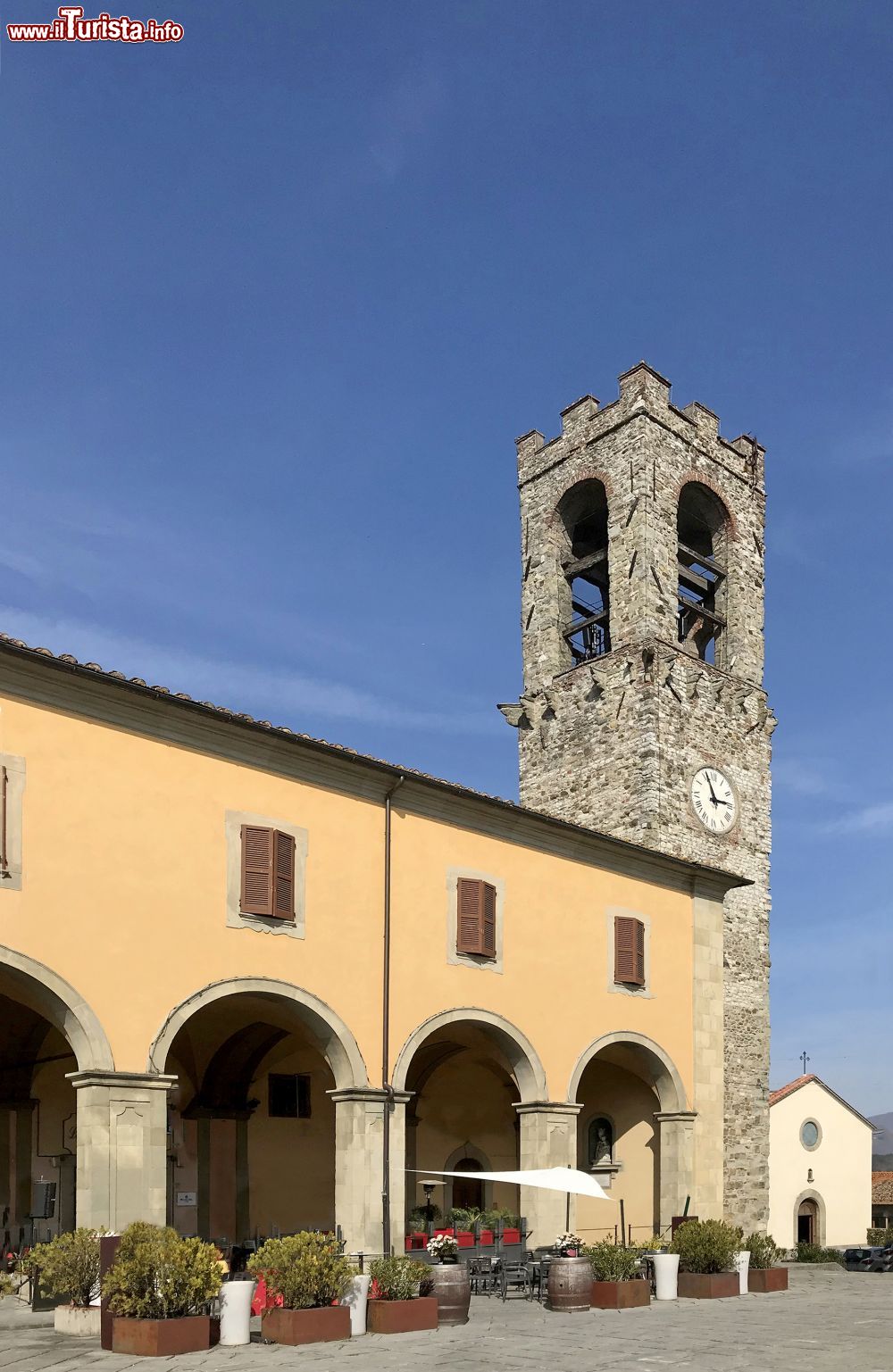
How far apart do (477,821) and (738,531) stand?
651 inches

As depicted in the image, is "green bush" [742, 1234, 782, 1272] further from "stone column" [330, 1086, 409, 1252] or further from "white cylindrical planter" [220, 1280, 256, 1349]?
"white cylindrical planter" [220, 1280, 256, 1349]

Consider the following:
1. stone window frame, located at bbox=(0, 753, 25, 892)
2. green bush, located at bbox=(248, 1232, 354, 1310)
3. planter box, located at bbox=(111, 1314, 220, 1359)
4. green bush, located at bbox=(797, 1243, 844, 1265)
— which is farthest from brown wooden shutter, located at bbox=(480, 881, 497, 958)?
green bush, located at bbox=(797, 1243, 844, 1265)

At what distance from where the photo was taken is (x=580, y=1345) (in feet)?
38.1

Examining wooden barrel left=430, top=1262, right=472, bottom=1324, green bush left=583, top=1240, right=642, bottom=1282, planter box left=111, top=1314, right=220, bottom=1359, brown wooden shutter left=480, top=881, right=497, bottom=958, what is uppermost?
brown wooden shutter left=480, top=881, right=497, bottom=958

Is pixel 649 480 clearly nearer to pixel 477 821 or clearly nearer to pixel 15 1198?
pixel 477 821

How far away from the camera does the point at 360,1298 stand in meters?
12.0

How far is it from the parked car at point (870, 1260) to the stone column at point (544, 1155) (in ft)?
36.5

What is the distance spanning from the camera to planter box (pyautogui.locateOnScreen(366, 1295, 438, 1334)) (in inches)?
479

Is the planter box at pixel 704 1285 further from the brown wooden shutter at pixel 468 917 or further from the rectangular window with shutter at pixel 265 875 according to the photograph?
the rectangular window with shutter at pixel 265 875

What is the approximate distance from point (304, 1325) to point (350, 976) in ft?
16.9

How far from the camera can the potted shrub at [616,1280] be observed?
1462cm

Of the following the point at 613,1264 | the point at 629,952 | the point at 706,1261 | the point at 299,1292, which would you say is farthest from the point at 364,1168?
the point at 629,952

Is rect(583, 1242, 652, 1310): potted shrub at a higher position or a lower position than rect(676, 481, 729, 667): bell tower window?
lower

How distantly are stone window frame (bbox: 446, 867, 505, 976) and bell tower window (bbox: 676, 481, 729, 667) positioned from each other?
44.0 ft
